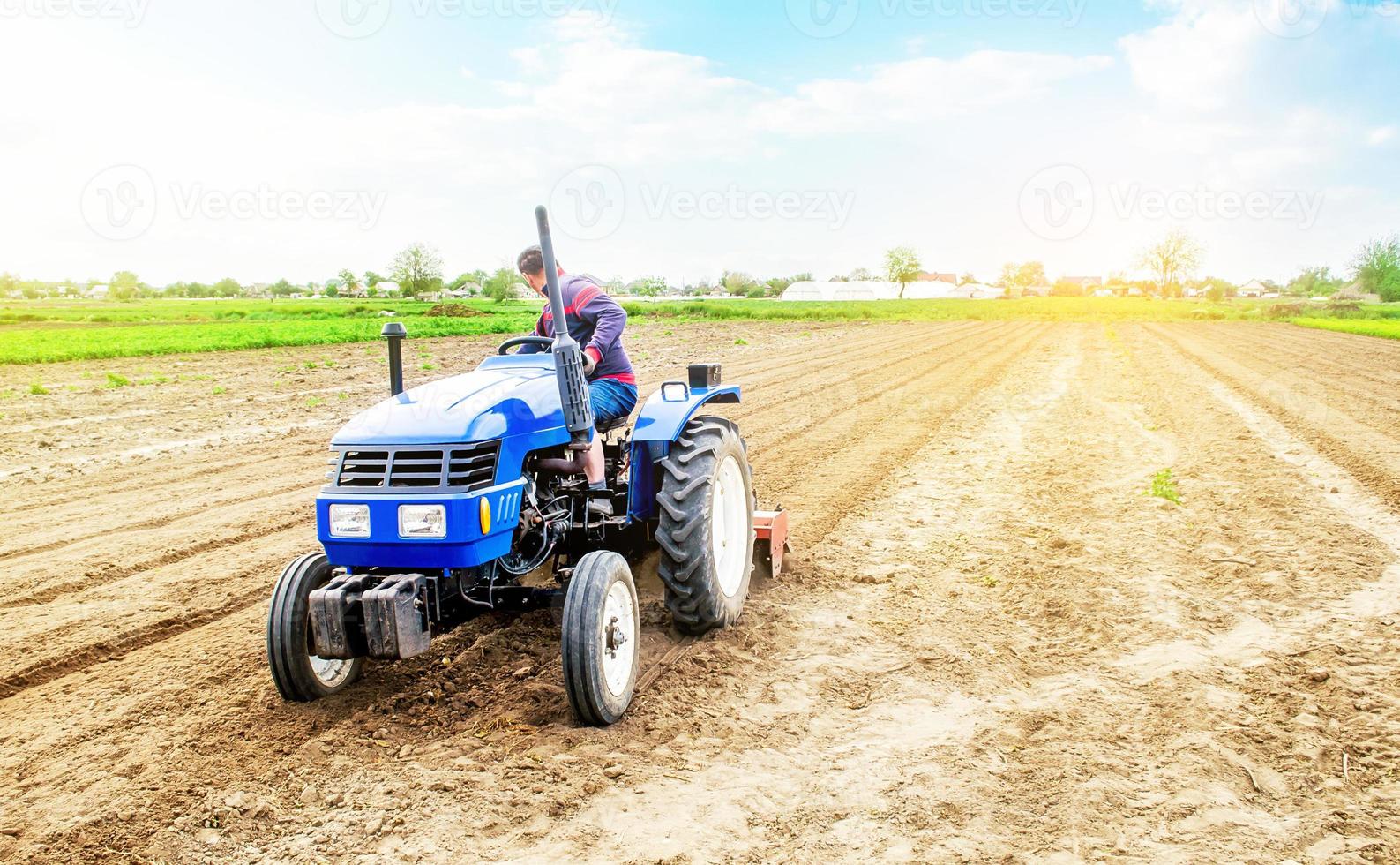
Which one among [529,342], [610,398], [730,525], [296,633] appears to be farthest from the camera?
[730,525]

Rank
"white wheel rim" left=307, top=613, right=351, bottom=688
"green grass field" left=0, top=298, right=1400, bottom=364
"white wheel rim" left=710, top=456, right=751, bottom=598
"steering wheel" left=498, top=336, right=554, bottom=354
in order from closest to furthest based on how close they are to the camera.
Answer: "white wheel rim" left=307, top=613, right=351, bottom=688 < "steering wheel" left=498, top=336, right=554, bottom=354 < "white wheel rim" left=710, top=456, right=751, bottom=598 < "green grass field" left=0, top=298, right=1400, bottom=364

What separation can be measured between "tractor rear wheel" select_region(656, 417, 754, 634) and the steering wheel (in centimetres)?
76

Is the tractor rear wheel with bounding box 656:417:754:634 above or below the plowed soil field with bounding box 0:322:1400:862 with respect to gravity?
above

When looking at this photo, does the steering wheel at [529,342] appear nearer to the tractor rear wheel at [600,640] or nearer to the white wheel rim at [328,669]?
the tractor rear wheel at [600,640]

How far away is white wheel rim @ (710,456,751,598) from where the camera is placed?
4863 mm

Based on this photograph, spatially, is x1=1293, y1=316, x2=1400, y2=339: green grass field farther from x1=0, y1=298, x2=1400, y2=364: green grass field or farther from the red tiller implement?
the red tiller implement

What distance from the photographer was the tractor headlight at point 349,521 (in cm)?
337

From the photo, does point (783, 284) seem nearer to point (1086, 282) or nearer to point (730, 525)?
point (1086, 282)

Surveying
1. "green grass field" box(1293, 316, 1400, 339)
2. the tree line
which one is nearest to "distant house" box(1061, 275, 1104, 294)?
the tree line

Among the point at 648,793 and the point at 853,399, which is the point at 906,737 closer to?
the point at 648,793

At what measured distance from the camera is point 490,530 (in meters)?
3.44

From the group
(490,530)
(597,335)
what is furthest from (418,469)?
(597,335)

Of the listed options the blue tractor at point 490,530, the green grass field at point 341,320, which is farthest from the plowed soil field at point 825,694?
the green grass field at point 341,320

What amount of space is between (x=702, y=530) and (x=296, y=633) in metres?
1.71
